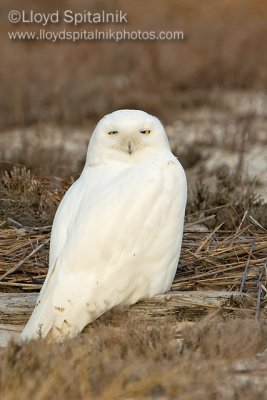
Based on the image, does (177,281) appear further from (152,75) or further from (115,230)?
(152,75)

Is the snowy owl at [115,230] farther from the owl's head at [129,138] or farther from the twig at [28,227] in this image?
the twig at [28,227]

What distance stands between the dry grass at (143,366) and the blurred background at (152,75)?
842 cm

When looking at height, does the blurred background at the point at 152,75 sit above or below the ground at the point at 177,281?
above

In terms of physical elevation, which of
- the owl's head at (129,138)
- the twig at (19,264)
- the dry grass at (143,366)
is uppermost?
the owl's head at (129,138)

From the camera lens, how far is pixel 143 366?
3.86 metres

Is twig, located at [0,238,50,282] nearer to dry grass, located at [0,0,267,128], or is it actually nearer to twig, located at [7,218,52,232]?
twig, located at [7,218,52,232]

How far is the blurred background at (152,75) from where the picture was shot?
13.5 metres

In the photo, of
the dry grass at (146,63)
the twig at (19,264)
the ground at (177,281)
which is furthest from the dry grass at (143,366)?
the dry grass at (146,63)

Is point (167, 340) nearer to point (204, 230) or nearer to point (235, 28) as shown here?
point (204, 230)

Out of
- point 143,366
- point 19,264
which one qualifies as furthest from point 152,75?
point 143,366

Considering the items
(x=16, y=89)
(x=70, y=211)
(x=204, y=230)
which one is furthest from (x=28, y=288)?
(x=16, y=89)

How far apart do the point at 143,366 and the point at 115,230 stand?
5.27 ft

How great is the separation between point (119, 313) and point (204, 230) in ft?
6.29

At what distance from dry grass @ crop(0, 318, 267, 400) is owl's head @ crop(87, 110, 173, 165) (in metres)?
1.52
